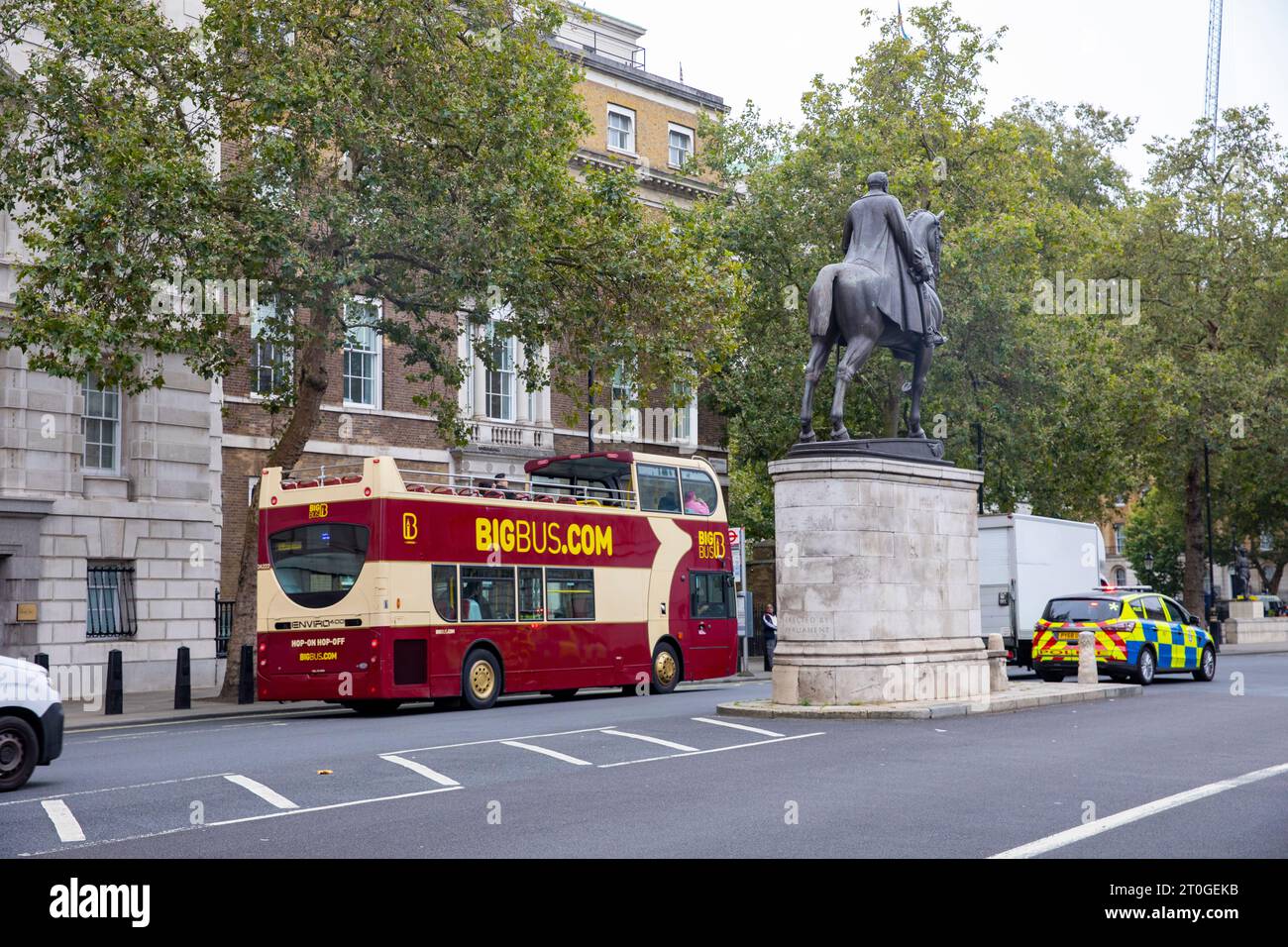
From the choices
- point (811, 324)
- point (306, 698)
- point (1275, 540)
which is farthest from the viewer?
point (1275, 540)

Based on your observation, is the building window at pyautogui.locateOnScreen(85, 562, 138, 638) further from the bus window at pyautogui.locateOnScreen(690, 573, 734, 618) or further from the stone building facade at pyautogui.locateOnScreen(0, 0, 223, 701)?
the bus window at pyautogui.locateOnScreen(690, 573, 734, 618)

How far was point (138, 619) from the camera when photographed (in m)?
27.6

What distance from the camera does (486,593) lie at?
22500 mm

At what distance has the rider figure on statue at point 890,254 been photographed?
61.3ft

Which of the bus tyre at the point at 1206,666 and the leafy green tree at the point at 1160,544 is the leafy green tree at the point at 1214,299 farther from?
the leafy green tree at the point at 1160,544

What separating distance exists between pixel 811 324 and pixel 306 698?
9.03 m

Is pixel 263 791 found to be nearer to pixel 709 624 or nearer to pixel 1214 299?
pixel 709 624

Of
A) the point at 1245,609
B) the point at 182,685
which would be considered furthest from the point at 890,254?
the point at 1245,609

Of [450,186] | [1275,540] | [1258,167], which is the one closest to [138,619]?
[450,186]

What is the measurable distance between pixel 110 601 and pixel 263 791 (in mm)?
17087

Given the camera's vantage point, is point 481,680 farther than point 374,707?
No
